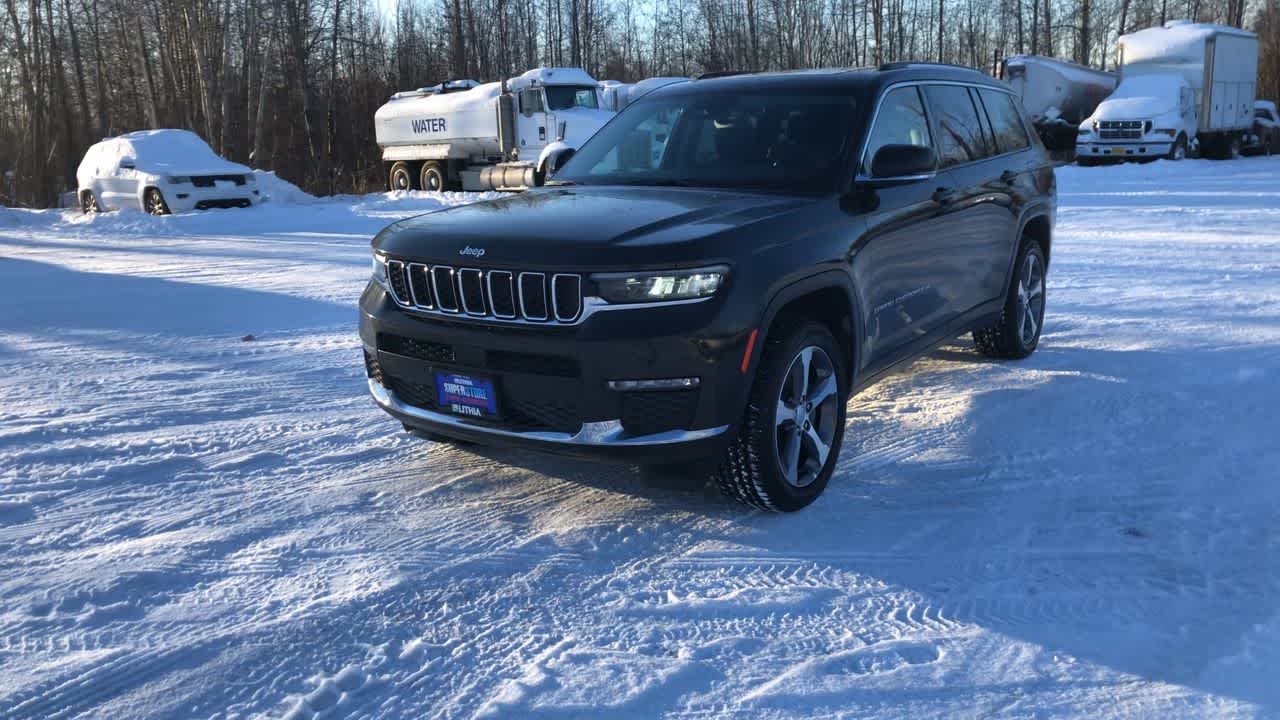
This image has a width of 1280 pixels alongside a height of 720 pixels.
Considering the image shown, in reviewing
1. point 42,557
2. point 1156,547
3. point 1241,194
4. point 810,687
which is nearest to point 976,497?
point 1156,547

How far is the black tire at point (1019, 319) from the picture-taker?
6.64 m

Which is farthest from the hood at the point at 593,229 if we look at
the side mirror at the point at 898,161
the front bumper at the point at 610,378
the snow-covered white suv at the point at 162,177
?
the snow-covered white suv at the point at 162,177

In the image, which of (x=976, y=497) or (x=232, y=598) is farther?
(x=976, y=497)

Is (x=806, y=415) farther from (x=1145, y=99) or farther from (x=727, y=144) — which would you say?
(x=1145, y=99)

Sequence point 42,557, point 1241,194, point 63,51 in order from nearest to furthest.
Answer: point 42,557 < point 1241,194 < point 63,51

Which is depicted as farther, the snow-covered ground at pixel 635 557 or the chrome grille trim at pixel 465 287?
the chrome grille trim at pixel 465 287

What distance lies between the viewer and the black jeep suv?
3.76m

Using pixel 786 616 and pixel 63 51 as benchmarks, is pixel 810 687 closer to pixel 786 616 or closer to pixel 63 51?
pixel 786 616

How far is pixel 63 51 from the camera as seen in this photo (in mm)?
42219

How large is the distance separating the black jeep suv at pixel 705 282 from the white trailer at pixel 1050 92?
27.6 meters

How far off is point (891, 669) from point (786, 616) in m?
0.44

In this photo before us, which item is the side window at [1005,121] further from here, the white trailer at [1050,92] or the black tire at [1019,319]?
the white trailer at [1050,92]

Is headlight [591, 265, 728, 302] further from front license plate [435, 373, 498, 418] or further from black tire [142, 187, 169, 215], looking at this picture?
black tire [142, 187, 169, 215]

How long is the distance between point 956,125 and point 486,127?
2122 centimetres
